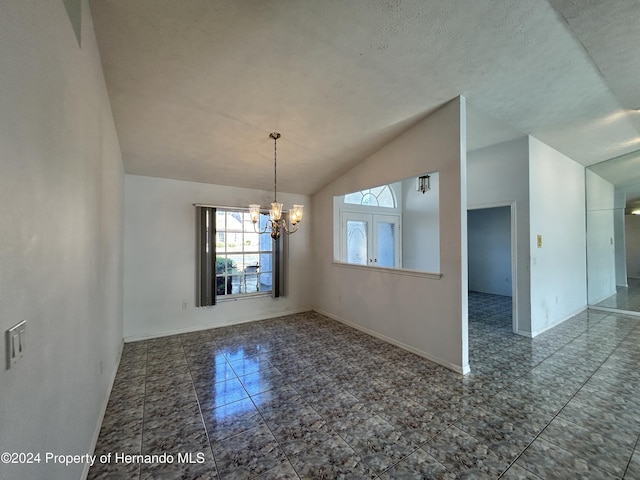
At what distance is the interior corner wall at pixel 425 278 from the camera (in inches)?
114

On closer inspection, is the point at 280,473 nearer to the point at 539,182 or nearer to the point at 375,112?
the point at 375,112

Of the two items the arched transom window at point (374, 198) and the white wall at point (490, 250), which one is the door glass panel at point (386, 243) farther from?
the white wall at point (490, 250)

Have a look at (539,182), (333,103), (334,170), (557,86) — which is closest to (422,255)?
(539,182)

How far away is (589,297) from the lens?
5.54 metres

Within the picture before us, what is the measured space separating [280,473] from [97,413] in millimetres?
1521

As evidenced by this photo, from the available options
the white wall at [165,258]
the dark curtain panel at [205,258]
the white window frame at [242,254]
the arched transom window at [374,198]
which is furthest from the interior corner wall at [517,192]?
the dark curtain panel at [205,258]

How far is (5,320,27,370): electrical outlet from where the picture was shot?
2.57 feet

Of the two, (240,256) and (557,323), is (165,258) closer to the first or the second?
(240,256)

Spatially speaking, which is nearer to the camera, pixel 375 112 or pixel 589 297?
pixel 375 112

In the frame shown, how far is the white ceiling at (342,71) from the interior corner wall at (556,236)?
0.76 m

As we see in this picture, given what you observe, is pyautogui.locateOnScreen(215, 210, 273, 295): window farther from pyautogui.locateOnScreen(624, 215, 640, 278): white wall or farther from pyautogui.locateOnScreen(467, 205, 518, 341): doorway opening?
pyautogui.locateOnScreen(624, 215, 640, 278): white wall

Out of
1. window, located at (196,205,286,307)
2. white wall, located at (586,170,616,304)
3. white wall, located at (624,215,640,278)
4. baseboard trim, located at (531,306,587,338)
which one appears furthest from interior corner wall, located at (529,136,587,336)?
window, located at (196,205,286,307)

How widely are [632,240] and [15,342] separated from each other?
10202 mm

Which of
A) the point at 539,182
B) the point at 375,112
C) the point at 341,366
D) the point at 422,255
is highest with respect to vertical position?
the point at 375,112
